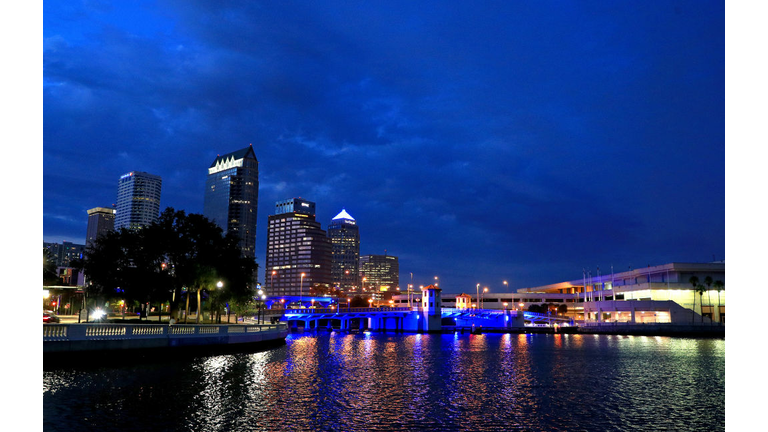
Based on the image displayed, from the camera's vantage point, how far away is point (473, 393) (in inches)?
1126

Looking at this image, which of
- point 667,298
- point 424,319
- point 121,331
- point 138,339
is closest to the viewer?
point 121,331

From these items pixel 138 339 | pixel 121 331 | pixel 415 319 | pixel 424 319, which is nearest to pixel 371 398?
pixel 138 339

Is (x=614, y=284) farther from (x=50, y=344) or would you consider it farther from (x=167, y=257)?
(x=50, y=344)

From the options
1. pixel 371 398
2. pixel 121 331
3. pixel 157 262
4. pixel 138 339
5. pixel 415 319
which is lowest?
pixel 415 319

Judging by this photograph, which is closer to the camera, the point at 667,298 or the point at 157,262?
the point at 157,262

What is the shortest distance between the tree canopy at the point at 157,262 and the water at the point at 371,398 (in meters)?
21.8

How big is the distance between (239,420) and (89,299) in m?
52.7

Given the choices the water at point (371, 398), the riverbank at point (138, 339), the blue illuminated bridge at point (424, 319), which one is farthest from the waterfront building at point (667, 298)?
the riverbank at point (138, 339)

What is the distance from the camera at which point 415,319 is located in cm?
14638

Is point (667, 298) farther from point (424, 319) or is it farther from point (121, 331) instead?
point (121, 331)

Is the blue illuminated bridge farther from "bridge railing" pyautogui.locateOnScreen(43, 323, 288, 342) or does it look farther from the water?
the water

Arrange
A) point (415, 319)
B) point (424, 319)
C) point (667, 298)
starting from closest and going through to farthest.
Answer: point (667, 298) → point (424, 319) → point (415, 319)

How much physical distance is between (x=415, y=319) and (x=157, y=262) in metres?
95.1
